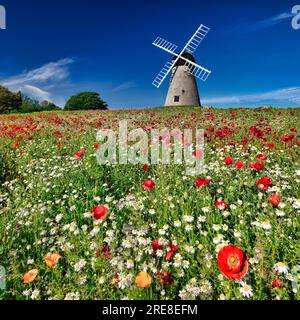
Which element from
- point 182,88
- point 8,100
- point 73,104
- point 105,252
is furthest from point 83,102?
point 105,252

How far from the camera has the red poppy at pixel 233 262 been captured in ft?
4.24

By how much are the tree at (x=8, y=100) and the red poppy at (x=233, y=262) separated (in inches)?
2039

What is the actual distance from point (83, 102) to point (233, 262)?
137 feet

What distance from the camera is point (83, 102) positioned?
3984 cm

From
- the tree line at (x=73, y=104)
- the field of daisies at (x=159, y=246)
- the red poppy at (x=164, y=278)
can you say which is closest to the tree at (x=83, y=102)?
the tree line at (x=73, y=104)

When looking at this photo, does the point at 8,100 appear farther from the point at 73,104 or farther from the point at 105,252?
the point at 105,252

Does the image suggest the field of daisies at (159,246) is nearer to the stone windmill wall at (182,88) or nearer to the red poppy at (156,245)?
the red poppy at (156,245)

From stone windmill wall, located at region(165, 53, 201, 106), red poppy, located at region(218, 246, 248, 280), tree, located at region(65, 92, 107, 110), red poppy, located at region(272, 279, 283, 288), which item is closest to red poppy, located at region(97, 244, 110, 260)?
red poppy, located at region(218, 246, 248, 280)

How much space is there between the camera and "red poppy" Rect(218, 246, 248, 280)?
1.29 meters

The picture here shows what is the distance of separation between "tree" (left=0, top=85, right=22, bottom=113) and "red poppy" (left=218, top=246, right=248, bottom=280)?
51.8 m

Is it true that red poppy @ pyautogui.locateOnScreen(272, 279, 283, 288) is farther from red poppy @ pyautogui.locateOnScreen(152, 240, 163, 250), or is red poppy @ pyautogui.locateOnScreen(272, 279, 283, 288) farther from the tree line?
the tree line
